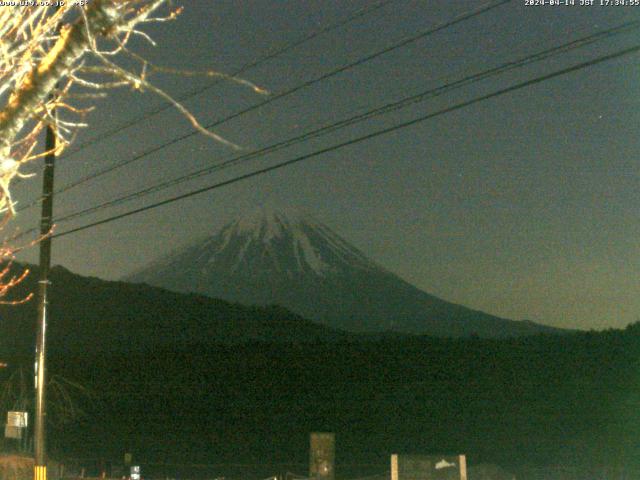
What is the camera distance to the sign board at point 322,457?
15.8 meters

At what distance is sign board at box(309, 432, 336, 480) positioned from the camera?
620 inches

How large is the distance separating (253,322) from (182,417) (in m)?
55.5

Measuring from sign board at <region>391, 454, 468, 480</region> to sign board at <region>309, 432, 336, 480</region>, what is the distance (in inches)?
77.0

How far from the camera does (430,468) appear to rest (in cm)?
1415

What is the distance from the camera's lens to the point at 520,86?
901 cm

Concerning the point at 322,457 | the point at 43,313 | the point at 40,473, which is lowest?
the point at 40,473

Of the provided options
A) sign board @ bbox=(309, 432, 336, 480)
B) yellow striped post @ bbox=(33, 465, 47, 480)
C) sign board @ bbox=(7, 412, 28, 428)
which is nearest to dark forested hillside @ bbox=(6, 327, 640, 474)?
sign board @ bbox=(7, 412, 28, 428)

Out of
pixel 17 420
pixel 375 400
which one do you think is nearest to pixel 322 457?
pixel 17 420

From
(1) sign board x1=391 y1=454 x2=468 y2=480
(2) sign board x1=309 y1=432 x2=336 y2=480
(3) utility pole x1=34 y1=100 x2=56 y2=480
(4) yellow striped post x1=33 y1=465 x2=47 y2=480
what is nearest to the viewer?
(1) sign board x1=391 y1=454 x2=468 y2=480

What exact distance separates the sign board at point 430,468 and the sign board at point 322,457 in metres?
1.95

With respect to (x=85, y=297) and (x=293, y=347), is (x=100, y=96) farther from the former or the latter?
(x=85, y=297)

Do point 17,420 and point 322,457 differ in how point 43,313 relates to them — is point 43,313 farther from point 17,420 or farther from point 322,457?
point 322,457

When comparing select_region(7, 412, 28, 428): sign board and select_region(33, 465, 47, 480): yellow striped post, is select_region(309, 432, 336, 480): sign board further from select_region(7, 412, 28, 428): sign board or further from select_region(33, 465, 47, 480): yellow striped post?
select_region(7, 412, 28, 428): sign board

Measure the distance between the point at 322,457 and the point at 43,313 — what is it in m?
5.34
